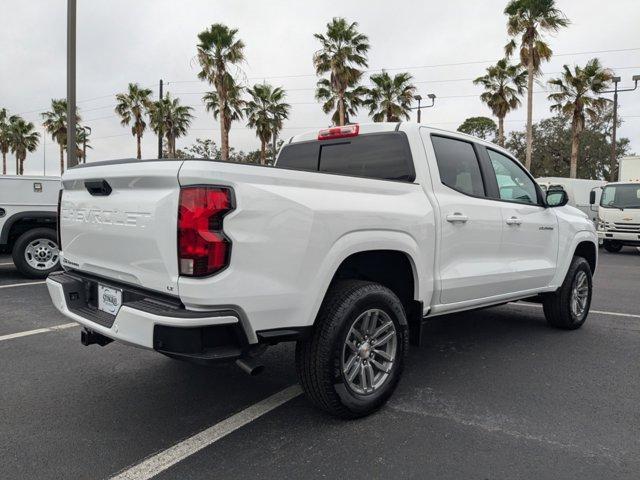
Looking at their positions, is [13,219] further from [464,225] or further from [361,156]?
[464,225]

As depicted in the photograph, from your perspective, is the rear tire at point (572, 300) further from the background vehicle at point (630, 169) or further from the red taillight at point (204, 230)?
the background vehicle at point (630, 169)

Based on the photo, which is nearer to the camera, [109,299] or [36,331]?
[109,299]

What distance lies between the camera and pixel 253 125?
3200cm

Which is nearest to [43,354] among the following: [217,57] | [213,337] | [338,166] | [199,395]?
[199,395]

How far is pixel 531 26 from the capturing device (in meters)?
22.5

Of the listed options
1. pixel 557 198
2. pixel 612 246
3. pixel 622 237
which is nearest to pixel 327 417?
pixel 557 198

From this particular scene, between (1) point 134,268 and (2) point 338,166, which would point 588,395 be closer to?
(2) point 338,166

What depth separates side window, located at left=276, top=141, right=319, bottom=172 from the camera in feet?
14.3

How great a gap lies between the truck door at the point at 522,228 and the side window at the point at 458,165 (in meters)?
0.22

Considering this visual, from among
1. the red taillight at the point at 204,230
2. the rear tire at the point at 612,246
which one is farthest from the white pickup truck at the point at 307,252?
the rear tire at the point at 612,246

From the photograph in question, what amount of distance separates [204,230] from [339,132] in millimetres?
2069

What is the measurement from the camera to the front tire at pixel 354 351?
285 centimetres

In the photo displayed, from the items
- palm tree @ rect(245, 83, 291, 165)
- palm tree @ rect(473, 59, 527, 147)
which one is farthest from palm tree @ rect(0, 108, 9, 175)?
palm tree @ rect(473, 59, 527, 147)

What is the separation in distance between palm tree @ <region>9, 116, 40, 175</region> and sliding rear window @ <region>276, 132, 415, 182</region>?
171 feet
